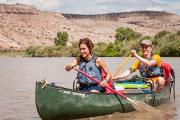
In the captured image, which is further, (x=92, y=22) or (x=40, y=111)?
(x=92, y=22)

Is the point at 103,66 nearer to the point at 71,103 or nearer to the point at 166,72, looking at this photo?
the point at 71,103

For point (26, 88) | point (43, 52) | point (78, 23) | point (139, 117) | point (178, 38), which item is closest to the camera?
point (139, 117)

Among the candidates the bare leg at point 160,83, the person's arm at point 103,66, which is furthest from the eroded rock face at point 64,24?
the person's arm at point 103,66

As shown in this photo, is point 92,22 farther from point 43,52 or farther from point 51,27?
point 43,52

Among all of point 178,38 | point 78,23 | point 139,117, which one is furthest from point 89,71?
point 78,23

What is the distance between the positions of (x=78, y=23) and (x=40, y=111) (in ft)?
547

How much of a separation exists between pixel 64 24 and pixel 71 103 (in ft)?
505

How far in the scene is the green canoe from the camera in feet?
26.3

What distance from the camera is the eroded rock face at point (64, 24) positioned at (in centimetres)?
13650

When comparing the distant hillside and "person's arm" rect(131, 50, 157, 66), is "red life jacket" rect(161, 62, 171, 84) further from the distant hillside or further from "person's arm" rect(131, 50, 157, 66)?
the distant hillside

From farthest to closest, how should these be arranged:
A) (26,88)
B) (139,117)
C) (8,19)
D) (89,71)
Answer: (8,19) → (26,88) → (139,117) → (89,71)

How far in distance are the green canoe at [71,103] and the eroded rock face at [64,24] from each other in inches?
4341

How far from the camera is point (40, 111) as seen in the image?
816cm

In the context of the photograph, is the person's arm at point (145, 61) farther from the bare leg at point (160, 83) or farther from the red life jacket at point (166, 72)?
the red life jacket at point (166, 72)
